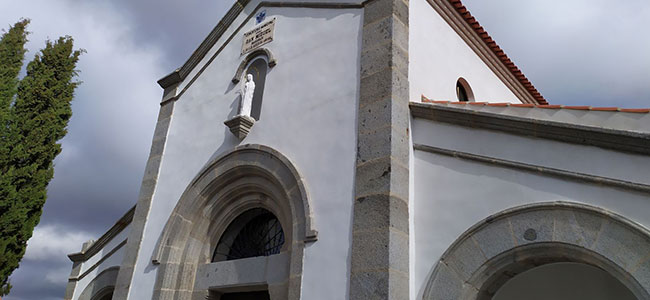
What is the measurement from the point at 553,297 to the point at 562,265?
1.58ft

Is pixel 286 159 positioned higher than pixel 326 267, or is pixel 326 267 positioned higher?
pixel 286 159

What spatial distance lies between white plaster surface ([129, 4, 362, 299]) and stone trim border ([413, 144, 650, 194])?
3.51 feet

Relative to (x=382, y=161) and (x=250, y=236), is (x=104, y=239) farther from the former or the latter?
(x=382, y=161)

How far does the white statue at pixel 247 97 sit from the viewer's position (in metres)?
6.72

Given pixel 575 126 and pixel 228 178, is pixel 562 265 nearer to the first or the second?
pixel 575 126

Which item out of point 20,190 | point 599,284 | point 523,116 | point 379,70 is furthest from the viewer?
point 20,190

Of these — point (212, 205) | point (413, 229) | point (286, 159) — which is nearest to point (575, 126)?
point (413, 229)

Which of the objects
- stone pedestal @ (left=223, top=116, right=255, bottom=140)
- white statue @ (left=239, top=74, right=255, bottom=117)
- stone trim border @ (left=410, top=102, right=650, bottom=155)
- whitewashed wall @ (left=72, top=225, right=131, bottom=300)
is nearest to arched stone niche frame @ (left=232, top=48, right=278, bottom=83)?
white statue @ (left=239, top=74, right=255, bottom=117)

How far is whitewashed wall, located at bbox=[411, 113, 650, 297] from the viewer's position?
3916 mm

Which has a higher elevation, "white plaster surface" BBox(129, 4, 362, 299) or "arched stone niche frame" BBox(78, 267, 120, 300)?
"white plaster surface" BBox(129, 4, 362, 299)

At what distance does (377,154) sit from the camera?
16.7ft

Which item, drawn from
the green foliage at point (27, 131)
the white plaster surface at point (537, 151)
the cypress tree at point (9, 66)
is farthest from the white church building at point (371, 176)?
the cypress tree at point (9, 66)

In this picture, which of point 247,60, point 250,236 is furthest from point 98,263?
point 247,60

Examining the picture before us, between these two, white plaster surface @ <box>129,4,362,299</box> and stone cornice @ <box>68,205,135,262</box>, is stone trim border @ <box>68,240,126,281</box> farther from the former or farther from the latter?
white plaster surface @ <box>129,4,362,299</box>
